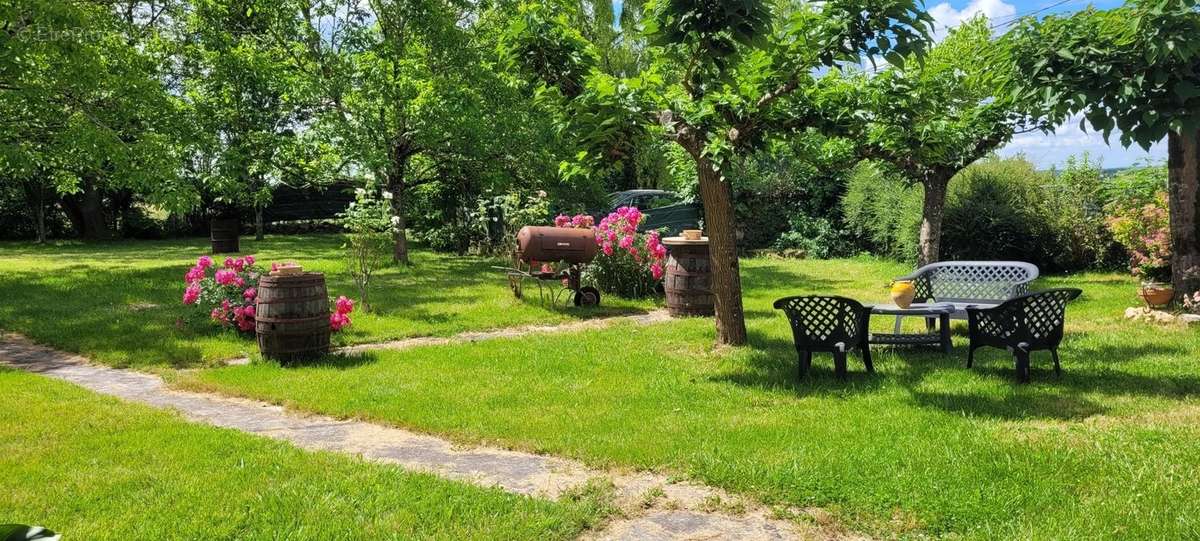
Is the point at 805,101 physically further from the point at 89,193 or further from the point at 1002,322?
the point at 89,193

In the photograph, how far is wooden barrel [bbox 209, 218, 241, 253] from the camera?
19.0m

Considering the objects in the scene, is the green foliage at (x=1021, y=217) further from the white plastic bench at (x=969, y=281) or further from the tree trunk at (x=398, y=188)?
the tree trunk at (x=398, y=188)

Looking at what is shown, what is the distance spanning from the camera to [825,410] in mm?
5180

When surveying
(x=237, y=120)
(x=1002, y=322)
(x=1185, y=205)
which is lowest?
(x=1002, y=322)

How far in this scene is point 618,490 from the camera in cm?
382

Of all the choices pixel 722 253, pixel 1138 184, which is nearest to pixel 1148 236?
pixel 1138 184

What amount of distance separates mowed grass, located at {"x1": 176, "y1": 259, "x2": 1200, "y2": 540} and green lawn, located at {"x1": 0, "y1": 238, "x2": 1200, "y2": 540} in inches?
0.6

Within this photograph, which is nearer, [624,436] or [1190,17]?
[624,436]

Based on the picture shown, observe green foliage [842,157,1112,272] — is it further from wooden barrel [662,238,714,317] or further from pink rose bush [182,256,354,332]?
pink rose bush [182,256,354,332]

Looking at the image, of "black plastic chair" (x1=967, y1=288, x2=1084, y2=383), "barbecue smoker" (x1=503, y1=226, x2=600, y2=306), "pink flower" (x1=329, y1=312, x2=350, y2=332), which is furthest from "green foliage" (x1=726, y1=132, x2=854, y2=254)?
"black plastic chair" (x1=967, y1=288, x2=1084, y2=383)

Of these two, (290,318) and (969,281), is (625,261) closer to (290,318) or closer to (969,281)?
(969,281)

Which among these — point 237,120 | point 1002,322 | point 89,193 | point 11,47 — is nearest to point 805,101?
point 1002,322

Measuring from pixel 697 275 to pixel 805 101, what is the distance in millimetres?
3442

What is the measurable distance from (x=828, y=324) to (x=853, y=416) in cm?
119
